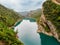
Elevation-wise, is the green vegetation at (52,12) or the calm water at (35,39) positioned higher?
the green vegetation at (52,12)

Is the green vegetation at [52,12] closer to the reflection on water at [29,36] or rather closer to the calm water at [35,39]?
the calm water at [35,39]

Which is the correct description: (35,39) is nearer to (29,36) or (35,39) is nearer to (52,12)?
(29,36)

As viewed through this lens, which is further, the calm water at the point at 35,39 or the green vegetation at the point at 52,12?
the green vegetation at the point at 52,12

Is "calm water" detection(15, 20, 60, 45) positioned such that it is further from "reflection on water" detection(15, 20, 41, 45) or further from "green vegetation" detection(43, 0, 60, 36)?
"green vegetation" detection(43, 0, 60, 36)

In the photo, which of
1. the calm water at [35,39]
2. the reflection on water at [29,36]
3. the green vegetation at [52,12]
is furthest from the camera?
the green vegetation at [52,12]

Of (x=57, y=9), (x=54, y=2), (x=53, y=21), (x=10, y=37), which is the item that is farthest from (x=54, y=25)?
(x=10, y=37)

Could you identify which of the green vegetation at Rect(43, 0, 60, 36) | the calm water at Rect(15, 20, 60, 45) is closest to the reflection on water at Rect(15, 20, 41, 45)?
the calm water at Rect(15, 20, 60, 45)

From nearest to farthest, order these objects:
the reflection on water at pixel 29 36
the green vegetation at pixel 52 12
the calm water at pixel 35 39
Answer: the reflection on water at pixel 29 36
the calm water at pixel 35 39
the green vegetation at pixel 52 12

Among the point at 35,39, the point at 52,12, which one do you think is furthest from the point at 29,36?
the point at 52,12

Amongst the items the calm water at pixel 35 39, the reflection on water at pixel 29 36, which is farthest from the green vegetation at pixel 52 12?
the reflection on water at pixel 29 36
